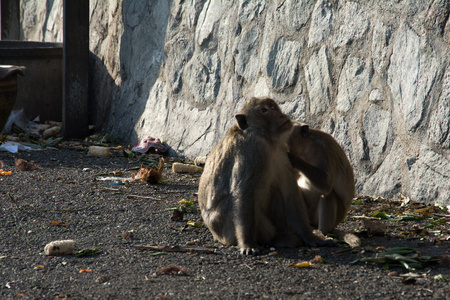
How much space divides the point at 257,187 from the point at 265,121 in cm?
44

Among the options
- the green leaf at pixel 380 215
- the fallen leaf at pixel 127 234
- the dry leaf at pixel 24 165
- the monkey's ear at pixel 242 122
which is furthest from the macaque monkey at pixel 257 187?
the dry leaf at pixel 24 165

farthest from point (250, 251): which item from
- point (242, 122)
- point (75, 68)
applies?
point (75, 68)

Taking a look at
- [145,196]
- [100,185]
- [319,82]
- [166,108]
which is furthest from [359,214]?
[166,108]

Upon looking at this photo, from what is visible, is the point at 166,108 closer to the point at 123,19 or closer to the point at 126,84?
the point at 126,84

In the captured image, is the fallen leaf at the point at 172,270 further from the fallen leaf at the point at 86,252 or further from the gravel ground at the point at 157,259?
the fallen leaf at the point at 86,252

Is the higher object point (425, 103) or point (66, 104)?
point (425, 103)

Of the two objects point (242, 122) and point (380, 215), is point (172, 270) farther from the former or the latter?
point (380, 215)

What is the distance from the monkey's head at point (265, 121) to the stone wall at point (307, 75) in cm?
146

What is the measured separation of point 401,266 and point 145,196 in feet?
8.83

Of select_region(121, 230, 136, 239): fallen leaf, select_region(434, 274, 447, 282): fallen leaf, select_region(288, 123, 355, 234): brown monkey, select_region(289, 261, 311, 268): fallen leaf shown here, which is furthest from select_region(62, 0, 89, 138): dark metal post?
select_region(434, 274, 447, 282): fallen leaf

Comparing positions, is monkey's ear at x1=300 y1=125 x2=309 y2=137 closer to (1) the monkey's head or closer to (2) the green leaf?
(1) the monkey's head

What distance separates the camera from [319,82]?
5840mm

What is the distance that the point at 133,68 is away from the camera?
852 centimetres

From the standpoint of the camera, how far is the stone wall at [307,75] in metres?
4.97
